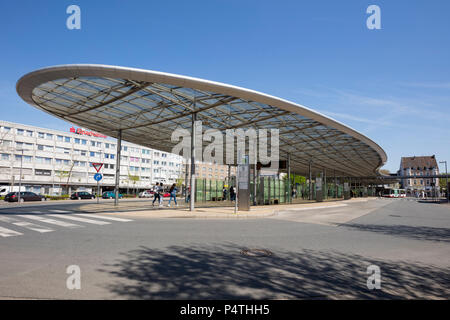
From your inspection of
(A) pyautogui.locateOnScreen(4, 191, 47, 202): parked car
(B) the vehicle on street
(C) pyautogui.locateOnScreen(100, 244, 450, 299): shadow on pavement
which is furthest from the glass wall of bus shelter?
(B) the vehicle on street

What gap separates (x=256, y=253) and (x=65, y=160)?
218 feet

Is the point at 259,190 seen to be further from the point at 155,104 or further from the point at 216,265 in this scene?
the point at 216,265

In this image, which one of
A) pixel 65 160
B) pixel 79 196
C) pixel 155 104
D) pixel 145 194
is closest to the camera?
pixel 155 104

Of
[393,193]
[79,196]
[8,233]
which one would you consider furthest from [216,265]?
[393,193]

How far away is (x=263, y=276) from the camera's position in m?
4.53

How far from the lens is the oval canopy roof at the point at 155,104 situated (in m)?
11.9

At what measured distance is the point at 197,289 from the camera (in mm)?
3887

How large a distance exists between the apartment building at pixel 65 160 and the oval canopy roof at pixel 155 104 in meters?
38.1

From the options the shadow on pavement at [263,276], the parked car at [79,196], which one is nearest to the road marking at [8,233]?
the shadow on pavement at [263,276]
